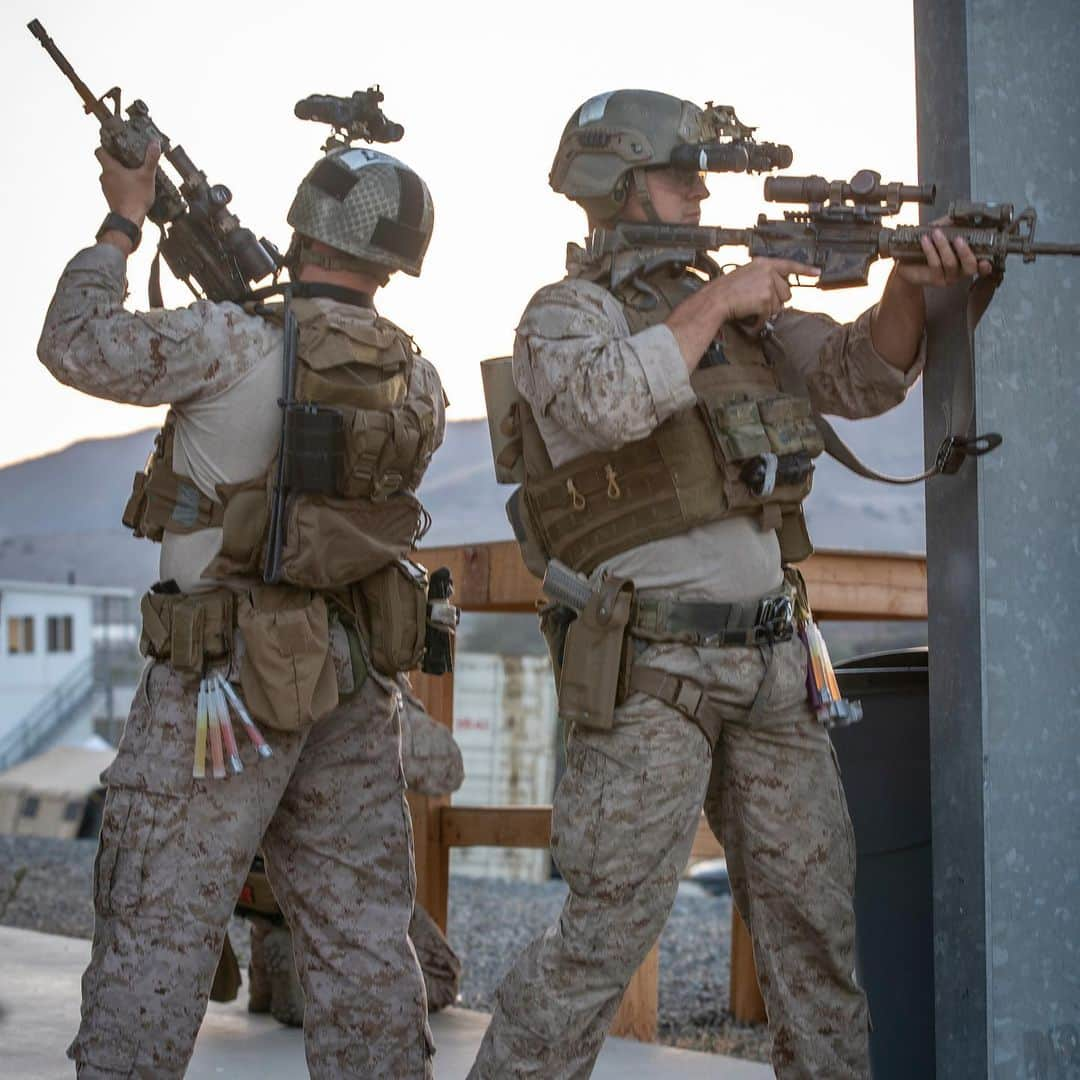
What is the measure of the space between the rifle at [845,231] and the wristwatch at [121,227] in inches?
36.3

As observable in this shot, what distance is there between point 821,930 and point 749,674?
480 millimetres

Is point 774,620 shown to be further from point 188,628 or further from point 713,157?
point 188,628

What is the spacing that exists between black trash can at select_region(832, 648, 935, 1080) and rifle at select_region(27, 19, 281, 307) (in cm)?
147

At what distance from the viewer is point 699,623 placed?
3.04 m

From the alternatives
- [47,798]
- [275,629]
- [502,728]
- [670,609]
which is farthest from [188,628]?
[502,728]

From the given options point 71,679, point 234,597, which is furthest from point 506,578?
point 71,679

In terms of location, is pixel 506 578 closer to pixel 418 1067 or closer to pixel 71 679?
pixel 418 1067

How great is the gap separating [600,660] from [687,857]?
Answer: 1.29 ft

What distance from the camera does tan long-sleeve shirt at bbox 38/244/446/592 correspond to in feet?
9.98

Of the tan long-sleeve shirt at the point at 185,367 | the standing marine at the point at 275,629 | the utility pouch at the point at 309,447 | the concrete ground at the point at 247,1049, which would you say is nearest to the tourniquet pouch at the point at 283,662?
the standing marine at the point at 275,629

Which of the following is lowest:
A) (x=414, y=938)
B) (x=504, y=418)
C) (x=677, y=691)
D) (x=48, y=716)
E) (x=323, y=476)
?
(x=48, y=716)

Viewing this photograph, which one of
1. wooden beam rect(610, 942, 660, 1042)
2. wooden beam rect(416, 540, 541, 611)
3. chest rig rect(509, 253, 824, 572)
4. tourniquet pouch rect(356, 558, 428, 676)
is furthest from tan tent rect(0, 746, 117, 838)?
chest rig rect(509, 253, 824, 572)

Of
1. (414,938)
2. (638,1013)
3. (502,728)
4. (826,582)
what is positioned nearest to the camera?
(414,938)

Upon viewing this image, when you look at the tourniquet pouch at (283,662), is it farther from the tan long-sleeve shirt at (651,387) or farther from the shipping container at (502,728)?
the shipping container at (502,728)
